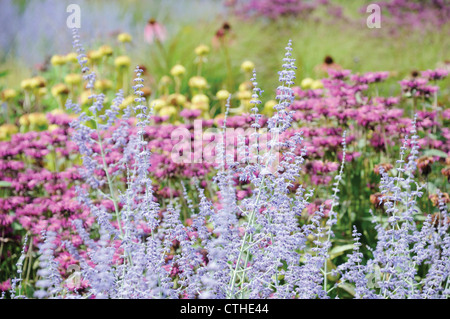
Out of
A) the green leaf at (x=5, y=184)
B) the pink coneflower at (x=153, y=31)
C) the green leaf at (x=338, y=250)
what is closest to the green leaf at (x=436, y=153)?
the green leaf at (x=338, y=250)

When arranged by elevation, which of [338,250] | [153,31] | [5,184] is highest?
[153,31]

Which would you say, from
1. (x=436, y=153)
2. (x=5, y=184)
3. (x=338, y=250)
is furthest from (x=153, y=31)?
(x=338, y=250)

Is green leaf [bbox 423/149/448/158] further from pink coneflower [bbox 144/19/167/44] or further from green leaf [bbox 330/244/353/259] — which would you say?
pink coneflower [bbox 144/19/167/44]

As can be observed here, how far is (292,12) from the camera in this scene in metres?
5.74

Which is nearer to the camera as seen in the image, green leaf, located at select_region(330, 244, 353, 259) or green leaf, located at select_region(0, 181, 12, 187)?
green leaf, located at select_region(330, 244, 353, 259)

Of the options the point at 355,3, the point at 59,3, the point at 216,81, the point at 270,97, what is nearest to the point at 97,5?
the point at 59,3

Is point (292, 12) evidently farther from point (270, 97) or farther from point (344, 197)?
point (344, 197)

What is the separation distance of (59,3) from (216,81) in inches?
75.9

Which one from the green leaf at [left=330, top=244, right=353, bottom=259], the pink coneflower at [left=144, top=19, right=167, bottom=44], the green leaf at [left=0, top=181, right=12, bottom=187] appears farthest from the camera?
the pink coneflower at [left=144, top=19, right=167, bottom=44]

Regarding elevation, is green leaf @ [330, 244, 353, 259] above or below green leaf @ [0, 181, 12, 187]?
below

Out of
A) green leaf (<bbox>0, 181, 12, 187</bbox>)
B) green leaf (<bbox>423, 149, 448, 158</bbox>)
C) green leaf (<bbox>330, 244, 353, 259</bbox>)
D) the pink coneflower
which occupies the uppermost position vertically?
the pink coneflower

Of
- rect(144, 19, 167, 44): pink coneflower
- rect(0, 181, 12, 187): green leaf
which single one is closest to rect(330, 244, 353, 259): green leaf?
rect(0, 181, 12, 187): green leaf

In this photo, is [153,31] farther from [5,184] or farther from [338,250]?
[338,250]
